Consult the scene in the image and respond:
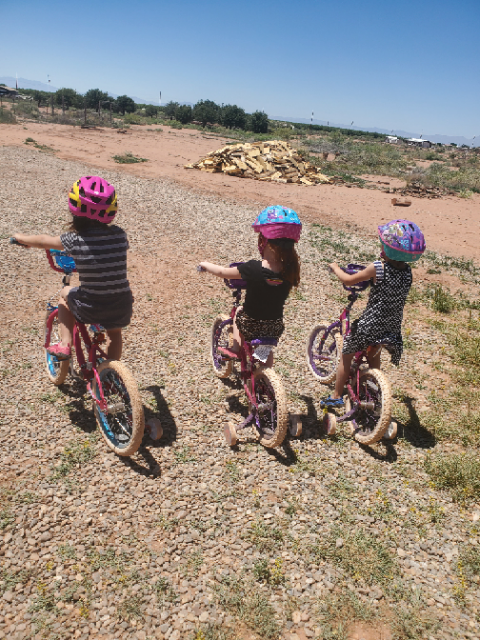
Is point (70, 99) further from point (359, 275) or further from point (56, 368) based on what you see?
point (359, 275)

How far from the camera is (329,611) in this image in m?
2.79

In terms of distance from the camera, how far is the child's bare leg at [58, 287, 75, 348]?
13.4 feet

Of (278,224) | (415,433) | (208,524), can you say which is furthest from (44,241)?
(415,433)

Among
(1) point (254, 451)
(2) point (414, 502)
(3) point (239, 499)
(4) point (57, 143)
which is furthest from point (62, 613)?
(4) point (57, 143)

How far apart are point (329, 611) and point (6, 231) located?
10.3 meters

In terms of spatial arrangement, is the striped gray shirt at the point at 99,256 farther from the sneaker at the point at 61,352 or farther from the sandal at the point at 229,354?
the sandal at the point at 229,354

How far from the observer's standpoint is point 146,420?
4.41 metres

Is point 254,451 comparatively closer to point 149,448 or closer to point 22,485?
point 149,448

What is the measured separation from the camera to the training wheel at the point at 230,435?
413 centimetres

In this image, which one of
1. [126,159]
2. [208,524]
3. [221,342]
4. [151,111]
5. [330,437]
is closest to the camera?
[208,524]

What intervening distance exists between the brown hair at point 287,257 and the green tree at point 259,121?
58795mm

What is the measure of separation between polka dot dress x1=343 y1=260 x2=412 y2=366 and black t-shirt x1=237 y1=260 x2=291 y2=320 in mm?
915

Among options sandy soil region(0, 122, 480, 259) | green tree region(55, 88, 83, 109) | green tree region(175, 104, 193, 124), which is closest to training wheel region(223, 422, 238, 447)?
sandy soil region(0, 122, 480, 259)

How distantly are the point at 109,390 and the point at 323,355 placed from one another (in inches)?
115
